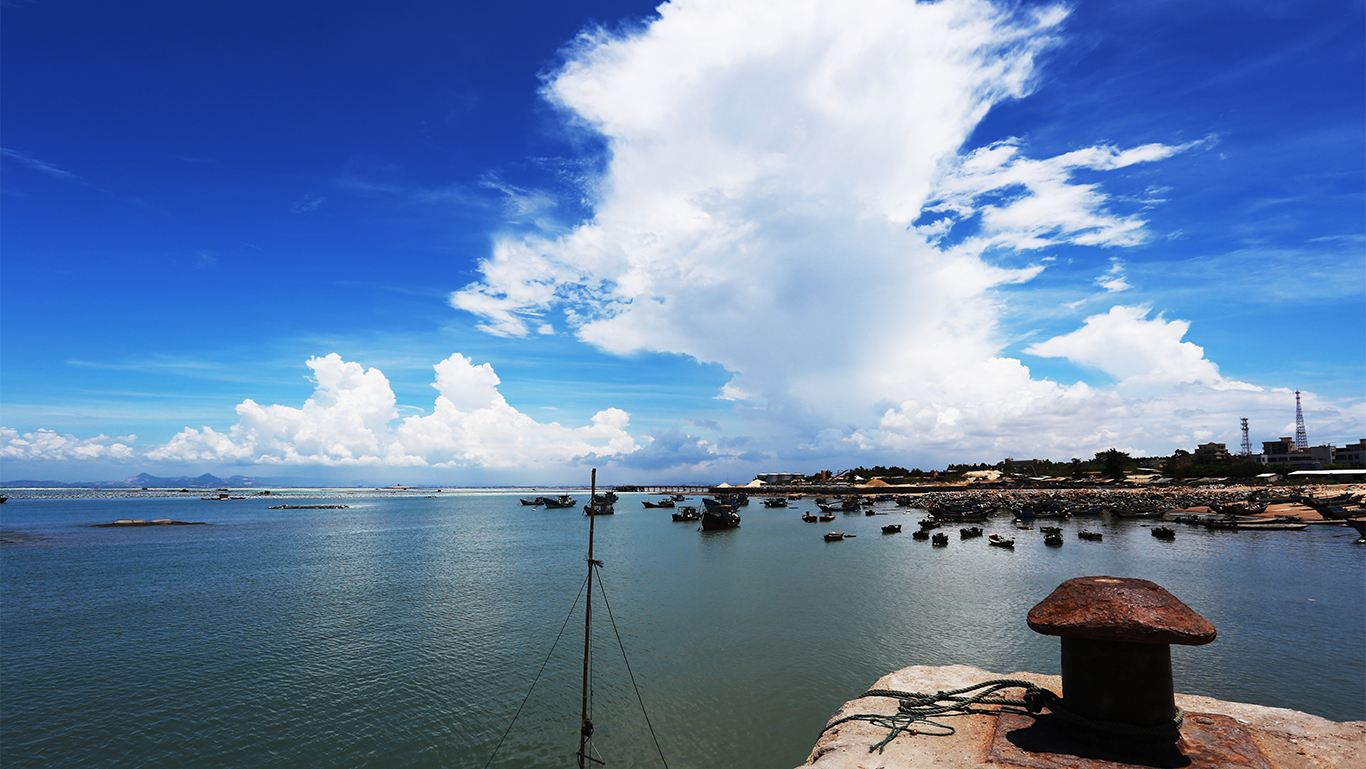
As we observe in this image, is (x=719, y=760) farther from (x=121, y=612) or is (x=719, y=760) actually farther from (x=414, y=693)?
(x=121, y=612)

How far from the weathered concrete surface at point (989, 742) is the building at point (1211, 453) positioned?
164 meters

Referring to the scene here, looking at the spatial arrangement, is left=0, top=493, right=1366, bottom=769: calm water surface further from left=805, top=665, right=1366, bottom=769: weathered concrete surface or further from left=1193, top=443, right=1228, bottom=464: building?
left=1193, top=443, right=1228, bottom=464: building

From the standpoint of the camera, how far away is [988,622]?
85.4 feet

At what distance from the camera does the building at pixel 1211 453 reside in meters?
136

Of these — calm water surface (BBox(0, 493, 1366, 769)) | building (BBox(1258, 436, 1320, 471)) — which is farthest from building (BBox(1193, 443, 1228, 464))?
calm water surface (BBox(0, 493, 1366, 769))

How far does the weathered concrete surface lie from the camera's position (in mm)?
6719

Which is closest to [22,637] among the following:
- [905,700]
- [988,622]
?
[905,700]

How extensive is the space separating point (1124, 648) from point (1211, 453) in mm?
175393

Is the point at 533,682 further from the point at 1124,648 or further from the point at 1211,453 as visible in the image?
the point at 1211,453

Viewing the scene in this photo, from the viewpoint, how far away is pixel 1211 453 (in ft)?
458

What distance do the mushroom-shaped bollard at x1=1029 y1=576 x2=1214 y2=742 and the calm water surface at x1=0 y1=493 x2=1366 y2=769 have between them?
31.9 ft

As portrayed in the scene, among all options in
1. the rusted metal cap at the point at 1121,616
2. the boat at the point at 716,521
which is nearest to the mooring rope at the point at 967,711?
the rusted metal cap at the point at 1121,616

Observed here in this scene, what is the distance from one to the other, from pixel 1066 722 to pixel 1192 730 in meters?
1.63

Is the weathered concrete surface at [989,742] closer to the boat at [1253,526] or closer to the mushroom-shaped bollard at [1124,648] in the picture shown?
the mushroom-shaped bollard at [1124,648]
